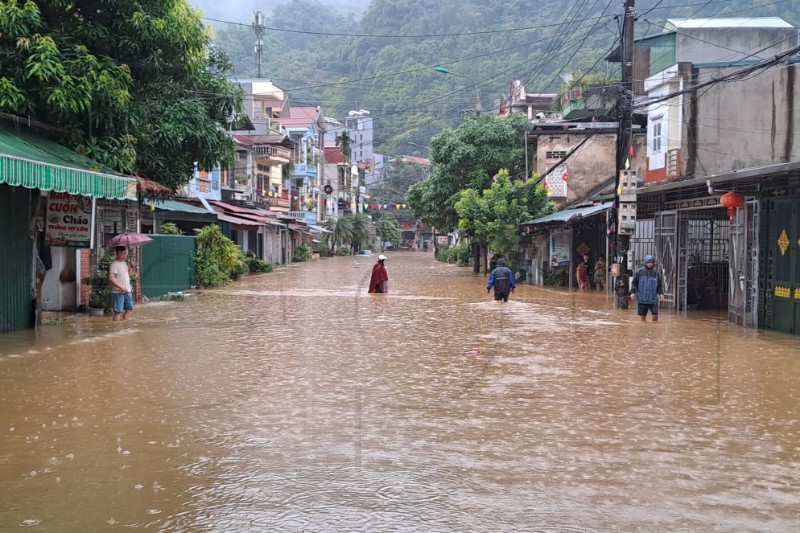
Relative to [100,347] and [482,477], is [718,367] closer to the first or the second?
[482,477]

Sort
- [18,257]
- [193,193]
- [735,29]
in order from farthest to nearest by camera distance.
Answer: [193,193] → [735,29] → [18,257]

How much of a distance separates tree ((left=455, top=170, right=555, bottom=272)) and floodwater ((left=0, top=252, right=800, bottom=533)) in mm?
18811

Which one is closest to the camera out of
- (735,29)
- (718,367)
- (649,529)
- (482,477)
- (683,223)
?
(649,529)

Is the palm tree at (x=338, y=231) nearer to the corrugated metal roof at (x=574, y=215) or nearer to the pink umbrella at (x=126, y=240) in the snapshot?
the corrugated metal roof at (x=574, y=215)

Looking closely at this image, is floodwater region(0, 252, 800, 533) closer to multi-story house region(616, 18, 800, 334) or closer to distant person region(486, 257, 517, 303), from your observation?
multi-story house region(616, 18, 800, 334)

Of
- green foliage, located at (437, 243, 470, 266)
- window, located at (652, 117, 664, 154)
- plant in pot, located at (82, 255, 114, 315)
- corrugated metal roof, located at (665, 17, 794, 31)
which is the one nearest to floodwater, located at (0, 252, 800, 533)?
plant in pot, located at (82, 255, 114, 315)

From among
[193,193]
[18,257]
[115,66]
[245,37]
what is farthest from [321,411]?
[245,37]

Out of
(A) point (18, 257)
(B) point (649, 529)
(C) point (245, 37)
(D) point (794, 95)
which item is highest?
(C) point (245, 37)

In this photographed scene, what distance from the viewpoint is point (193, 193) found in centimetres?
3778

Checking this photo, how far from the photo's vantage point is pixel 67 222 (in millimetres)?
15539

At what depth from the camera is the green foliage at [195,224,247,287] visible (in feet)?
91.2

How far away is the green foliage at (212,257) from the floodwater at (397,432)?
1319 cm

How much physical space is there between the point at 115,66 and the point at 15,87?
7.07 feet

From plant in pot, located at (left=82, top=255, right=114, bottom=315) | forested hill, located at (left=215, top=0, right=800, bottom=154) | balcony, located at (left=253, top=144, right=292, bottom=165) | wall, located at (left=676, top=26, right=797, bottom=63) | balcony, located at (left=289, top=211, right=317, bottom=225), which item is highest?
forested hill, located at (left=215, top=0, right=800, bottom=154)
